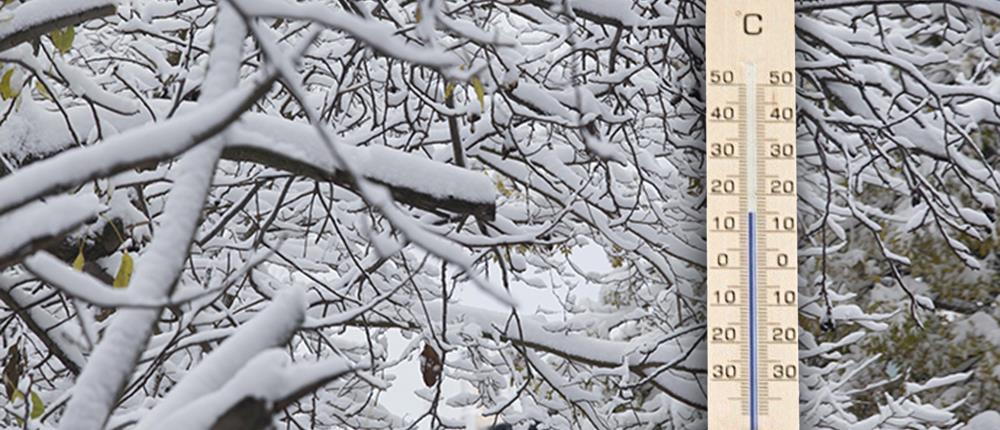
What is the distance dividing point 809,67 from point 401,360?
1704 mm

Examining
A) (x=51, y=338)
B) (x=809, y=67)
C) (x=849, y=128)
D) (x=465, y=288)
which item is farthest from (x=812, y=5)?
(x=51, y=338)

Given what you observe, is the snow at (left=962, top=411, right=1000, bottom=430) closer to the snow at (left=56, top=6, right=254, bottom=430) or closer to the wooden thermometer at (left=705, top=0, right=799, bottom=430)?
the wooden thermometer at (left=705, top=0, right=799, bottom=430)

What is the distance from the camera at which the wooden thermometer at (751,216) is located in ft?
8.28

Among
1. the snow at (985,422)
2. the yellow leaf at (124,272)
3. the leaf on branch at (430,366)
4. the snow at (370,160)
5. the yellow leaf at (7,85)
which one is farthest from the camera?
the snow at (985,422)

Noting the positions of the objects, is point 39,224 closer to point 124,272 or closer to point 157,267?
point 157,267

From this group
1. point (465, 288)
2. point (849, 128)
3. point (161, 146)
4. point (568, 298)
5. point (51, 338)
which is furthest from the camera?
point (568, 298)

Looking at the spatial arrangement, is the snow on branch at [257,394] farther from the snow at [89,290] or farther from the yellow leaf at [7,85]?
the yellow leaf at [7,85]

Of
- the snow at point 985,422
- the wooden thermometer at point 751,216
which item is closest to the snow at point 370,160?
the wooden thermometer at point 751,216

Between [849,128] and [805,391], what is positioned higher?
[849,128]

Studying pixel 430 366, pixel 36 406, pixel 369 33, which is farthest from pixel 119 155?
pixel 430 366

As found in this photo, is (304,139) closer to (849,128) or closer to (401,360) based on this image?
(849,128)

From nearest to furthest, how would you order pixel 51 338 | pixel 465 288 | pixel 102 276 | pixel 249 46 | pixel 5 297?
pixel 5 297, pixel 51 338, pixel 102 276, pixel 465 288, pixel 249 46

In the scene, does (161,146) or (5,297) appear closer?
(161,146)

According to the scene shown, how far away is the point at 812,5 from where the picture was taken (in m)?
2.64
